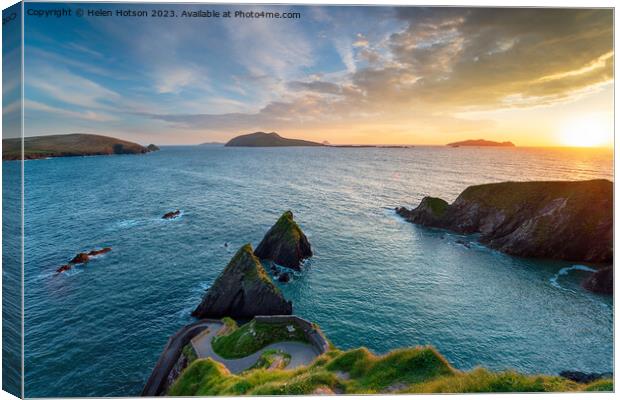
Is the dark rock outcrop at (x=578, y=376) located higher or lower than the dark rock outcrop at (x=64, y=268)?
lower

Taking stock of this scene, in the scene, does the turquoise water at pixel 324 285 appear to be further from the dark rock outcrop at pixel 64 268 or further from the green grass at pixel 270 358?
the green grass at pixel 270 358

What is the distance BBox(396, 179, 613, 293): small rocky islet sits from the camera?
39.2 m

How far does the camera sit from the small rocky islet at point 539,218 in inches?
Answer: 1543

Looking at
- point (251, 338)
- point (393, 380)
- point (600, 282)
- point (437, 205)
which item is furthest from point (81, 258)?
point (600, 282)

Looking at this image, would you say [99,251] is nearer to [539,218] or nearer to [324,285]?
[324,285]

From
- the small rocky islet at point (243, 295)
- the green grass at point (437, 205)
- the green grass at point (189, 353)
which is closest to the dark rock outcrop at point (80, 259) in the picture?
the small rocky islet at point (243, 295)

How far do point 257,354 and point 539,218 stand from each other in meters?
42.8

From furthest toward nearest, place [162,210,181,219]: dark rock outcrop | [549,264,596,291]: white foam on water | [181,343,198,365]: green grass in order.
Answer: [162,210,181,219]: dark rock outcrop, [549,264,596,291]: white foam on water, [181,343,198,365]: green grass

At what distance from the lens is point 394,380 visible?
12734 millimetres

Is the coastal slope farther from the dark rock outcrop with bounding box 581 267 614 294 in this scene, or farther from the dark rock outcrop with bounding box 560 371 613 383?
the dark rock outcrop with bounding box 581 267 614 294

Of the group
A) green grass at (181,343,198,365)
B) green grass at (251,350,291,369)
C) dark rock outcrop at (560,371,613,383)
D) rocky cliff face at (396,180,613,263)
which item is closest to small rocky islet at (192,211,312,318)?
green grass at (181,343,198,365)

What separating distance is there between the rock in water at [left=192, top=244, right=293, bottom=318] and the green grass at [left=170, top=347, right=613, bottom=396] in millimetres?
15705

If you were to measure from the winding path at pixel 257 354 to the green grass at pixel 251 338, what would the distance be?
35cm

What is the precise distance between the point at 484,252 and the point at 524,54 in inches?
1450
